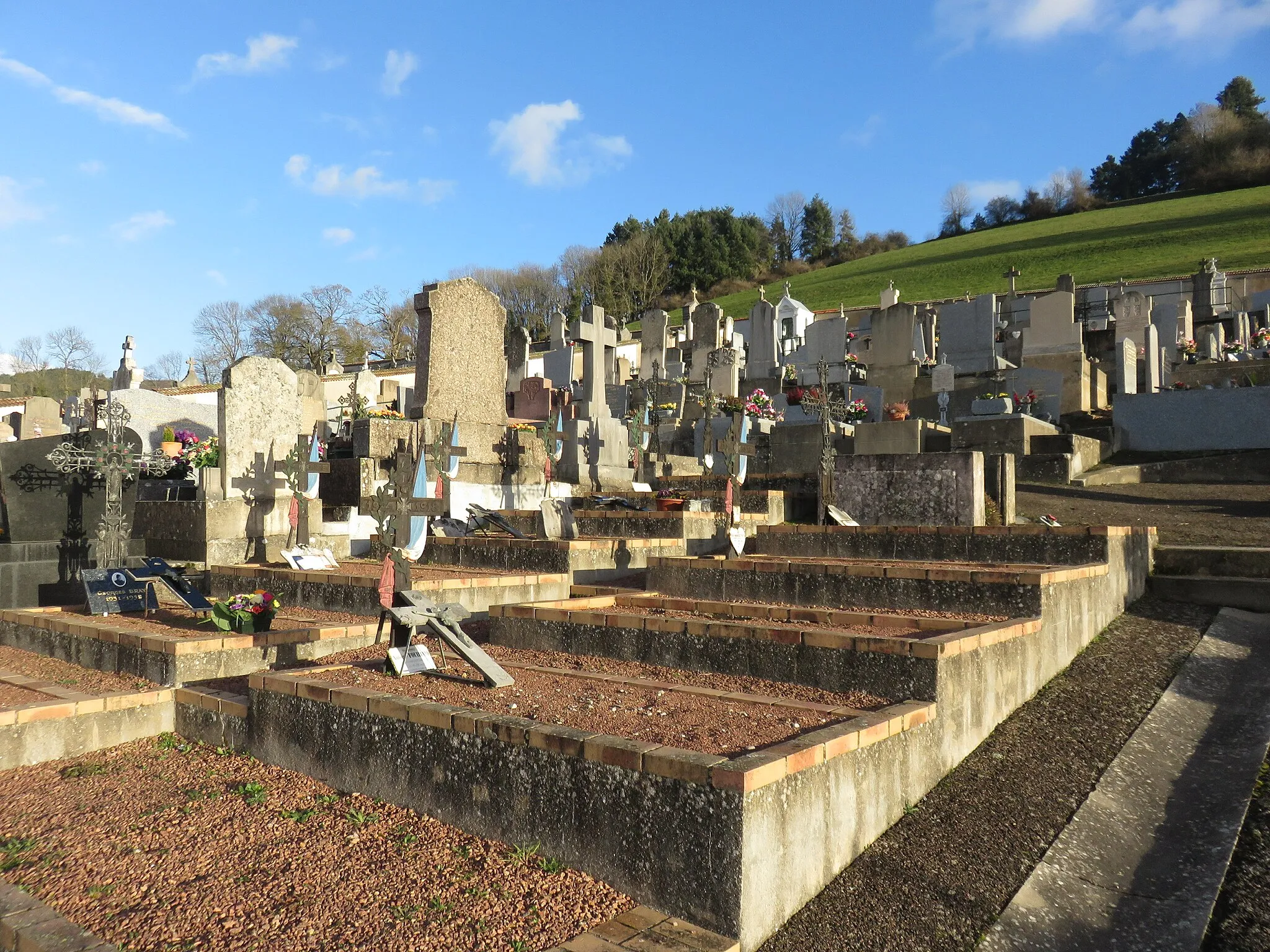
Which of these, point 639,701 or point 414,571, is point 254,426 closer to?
point 414,571

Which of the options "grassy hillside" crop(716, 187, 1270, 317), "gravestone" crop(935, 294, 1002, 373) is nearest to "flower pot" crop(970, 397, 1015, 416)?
"gravestone" crop(935, 294, 1002, 373)

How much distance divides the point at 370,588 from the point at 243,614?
1.30 meters

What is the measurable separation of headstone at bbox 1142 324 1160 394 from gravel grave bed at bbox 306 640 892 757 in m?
21.9

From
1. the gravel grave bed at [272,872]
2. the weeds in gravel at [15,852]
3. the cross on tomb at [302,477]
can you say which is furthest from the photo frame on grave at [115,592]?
the weeds in gravel at [15,852]

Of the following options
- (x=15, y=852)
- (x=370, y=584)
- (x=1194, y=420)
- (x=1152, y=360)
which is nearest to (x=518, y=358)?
(x=1152, y=360)

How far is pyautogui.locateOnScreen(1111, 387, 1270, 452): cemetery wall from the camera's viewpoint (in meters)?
17.4

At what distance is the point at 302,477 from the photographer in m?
10.9

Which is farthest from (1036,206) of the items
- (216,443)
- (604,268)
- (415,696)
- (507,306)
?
(415,696)

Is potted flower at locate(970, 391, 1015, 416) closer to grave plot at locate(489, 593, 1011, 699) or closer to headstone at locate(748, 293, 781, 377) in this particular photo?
headstone at locate(748, 293, 781, 377)

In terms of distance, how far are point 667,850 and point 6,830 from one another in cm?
339

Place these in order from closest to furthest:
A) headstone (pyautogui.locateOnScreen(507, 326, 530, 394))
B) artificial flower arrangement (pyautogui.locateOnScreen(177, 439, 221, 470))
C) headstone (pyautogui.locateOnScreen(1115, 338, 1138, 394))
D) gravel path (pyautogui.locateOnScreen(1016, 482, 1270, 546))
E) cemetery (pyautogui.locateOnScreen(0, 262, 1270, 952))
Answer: cemetery (pyautogui.locateOnScreen(0, 262, 1270, 952)), gravel path (pyautogui.locateOnScreen(1016, 482, 1270, 546)), artificial flower arrangement (pyautogui.locateOnScreen(177, 439, 221, 470)), headstone (pyautogui.locateOnScreen(1115, 338, 1138, 394)), headstone (pyautogui.locateOnScreen(507, 326, 530, 394))

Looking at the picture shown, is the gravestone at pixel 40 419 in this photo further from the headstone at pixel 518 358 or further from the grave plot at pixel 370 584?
the grave plot at pixel 370 584

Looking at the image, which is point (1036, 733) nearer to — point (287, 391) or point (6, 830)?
point (6, 830)

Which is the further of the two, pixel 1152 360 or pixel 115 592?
pixel 1152 360
